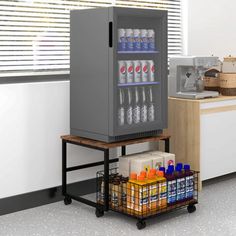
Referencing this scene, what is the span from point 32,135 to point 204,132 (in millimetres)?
1588

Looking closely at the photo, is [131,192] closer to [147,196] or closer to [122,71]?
[147,196]

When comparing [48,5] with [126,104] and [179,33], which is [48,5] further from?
[179,33]

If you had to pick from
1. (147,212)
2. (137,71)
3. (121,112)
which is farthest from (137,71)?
(147,212)

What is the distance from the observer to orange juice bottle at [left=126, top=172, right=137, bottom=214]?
12.8ft

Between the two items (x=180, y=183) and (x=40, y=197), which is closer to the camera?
(x=180, y=183)

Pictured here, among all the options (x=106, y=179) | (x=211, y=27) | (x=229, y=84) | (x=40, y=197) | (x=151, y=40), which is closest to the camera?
(x=106, y=179)

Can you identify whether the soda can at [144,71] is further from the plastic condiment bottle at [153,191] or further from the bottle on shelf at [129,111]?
the plastic condiment bottle at [153,191]

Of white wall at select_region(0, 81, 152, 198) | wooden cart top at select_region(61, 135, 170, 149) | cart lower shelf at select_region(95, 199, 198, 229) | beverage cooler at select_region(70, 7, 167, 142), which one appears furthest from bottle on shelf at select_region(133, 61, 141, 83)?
cart lower shelf at select_region(95, 199, 198, 229)

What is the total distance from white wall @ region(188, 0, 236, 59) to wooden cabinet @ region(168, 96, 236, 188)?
0.86m

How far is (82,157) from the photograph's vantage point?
4.64 m

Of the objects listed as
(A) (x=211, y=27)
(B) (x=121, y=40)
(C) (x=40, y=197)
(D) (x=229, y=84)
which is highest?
(A) (x=211, y=27)

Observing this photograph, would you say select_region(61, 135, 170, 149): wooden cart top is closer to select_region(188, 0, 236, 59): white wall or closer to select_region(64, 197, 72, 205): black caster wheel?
select_region(64, 197, 72, 205): black caster wheel

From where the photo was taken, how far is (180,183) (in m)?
4.13

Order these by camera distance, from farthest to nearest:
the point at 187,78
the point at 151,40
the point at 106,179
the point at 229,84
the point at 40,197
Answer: the point at 229,84 → the point at 187,78 → the point at 40,197 → the point at 151,40 → the point at 106,179
